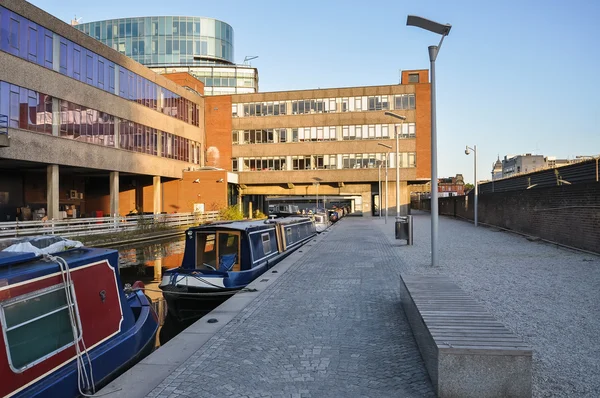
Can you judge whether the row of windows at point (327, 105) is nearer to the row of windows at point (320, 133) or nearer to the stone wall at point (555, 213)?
the row of windows at point (320, 133)

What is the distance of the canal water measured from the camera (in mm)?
9783

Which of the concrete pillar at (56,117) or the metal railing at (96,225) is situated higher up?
the concrete pillar at (56,117)

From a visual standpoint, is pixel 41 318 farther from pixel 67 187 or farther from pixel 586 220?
pixel 67 187

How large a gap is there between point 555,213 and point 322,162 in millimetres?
34783

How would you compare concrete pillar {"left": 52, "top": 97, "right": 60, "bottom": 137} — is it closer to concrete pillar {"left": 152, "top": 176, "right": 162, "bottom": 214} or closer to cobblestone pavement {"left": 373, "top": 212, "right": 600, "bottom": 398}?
concrete pillar {"left": 152, "top": 176, "right": 162, "bottom": 214}

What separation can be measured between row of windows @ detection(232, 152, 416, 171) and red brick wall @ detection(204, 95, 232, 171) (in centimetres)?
173

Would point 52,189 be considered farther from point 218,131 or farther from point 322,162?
point 322,162

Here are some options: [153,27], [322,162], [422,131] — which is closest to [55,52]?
[322,162]

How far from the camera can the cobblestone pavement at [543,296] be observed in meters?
4.72

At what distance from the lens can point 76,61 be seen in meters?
29.7

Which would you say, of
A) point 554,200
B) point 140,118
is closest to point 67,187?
point 140,118

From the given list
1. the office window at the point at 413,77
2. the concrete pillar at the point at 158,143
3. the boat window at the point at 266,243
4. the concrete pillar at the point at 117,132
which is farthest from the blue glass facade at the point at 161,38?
the boat window at the point at 266,243

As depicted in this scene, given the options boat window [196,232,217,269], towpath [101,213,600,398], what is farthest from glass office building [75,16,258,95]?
towpath [101,213,600,398]

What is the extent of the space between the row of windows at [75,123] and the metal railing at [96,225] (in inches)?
232
